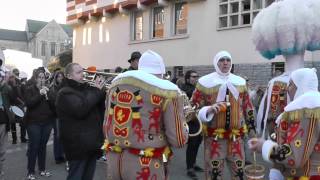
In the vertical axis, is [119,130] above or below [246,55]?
below

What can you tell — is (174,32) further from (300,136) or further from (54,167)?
(300,136)

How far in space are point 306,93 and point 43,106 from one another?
505 cm

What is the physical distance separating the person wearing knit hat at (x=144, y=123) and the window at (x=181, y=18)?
43.3 ft

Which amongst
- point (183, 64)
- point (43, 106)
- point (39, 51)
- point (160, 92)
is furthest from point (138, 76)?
point (39, 51)

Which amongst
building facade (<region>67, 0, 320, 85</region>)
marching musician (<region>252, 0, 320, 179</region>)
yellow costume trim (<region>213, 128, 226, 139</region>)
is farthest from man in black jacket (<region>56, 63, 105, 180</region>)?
building facade (<region>67, 0, 320, 85</region>)

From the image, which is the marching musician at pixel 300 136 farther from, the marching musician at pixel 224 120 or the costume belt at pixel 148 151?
the marching musician at pixel 224 120

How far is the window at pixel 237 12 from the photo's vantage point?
47.3ft

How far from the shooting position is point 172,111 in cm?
418

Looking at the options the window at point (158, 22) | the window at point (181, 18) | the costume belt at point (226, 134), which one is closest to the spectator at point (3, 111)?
the costume belt at point (226, 134)

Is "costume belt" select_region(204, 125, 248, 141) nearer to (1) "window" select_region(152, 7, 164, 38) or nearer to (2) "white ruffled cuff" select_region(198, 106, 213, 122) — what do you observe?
(2) "white ruffled cuff" select_region(198, 106, 213, 122)

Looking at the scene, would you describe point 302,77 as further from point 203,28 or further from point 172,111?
point 203,28

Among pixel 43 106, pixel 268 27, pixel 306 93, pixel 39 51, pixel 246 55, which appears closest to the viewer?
pixel 306 93

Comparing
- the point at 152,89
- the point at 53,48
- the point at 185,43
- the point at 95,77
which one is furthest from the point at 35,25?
the point at 152,89

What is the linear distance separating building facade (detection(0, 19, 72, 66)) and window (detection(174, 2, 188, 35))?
220 ft
